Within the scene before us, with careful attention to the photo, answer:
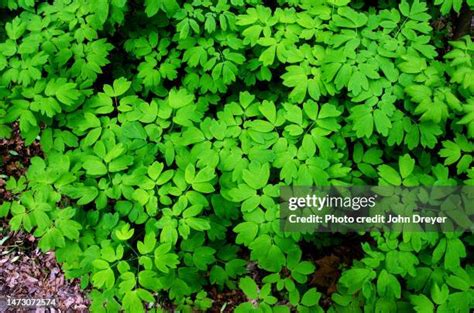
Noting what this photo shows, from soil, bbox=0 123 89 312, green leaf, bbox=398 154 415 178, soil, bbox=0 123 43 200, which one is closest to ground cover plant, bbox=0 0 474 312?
green leaf, bbox=398 154 415 178

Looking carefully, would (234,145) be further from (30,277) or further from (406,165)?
(30,277)

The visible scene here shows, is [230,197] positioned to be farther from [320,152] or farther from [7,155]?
[7,155]

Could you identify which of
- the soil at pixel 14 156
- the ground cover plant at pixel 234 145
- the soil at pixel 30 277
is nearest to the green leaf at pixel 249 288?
the ground cover plant at pixel 234 145

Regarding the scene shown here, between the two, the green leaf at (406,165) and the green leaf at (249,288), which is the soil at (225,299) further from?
the green leaf at (406,165)

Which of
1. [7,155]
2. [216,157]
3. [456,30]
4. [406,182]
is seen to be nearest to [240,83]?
[216,157]

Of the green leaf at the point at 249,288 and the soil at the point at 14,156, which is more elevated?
the soil at the point at 14,156

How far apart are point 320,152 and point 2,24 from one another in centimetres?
264

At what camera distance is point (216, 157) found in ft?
8.61

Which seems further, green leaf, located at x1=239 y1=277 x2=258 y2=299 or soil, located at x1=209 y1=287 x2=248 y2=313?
soil, located at x1=209 y1=287 x2=248 y2=313

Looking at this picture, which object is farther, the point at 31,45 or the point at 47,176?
the point at 31,45

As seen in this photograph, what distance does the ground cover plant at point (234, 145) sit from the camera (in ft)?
8.20

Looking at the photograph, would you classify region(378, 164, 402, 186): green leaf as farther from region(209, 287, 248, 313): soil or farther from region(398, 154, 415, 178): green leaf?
region(209, 287, 248, 313): soil

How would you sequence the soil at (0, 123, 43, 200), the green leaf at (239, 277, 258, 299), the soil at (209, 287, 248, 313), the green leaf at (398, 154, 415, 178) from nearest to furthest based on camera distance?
the green leaf at (398, 154, 415, 178) < the green leaf at (239, 277, 258, 299) < the soil at (209, 287, 248, 313) < the soil at (0, 123, 43, 200)

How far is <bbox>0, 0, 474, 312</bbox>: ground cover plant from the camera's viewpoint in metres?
2.50
